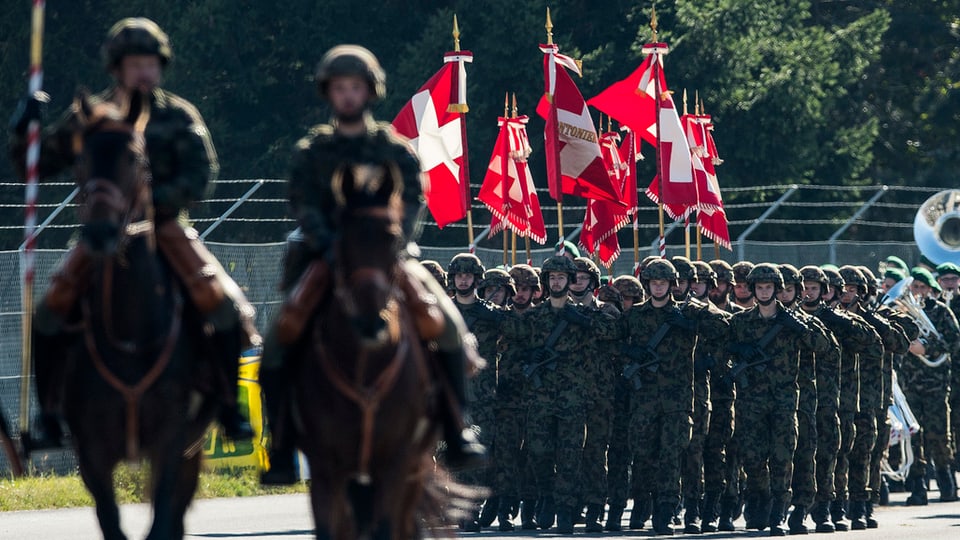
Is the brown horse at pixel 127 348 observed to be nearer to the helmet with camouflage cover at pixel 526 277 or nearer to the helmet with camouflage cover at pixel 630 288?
the helmet with camouflage cover at pixel 526 277

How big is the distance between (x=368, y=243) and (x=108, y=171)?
1.10 meters

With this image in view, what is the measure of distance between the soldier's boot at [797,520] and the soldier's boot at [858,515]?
56cm

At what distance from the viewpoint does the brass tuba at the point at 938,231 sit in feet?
89.9

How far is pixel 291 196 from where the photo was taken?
30.8ft

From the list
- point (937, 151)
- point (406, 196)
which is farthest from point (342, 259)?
point (937, 151)

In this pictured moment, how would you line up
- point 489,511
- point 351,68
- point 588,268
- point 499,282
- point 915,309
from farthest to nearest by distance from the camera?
point 915,309 → point 499,282 → point 489,511 → point 588,268 → point 351,68

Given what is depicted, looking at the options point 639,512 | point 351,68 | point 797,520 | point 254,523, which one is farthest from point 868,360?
point 351,68

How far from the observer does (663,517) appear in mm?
16375

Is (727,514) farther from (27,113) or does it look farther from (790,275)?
(27,113)

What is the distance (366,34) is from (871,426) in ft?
62.4

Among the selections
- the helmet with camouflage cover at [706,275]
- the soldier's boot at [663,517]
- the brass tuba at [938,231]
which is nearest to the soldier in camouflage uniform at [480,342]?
the soldier's boot at [663,517]

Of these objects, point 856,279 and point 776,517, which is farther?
point 856,279

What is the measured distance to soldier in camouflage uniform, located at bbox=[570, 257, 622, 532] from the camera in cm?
1675

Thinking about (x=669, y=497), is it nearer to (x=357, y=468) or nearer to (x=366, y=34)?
(x=357, y=468)
